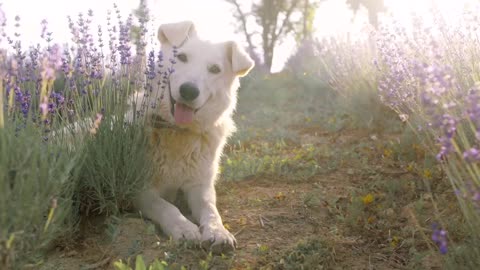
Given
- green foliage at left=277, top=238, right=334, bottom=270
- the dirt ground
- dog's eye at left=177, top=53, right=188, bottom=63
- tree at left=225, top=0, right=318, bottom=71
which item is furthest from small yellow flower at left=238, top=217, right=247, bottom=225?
tree at left=225, top=0, right=318, bottom=71

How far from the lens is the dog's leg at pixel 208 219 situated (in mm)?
2525

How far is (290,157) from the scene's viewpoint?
16.0 ft

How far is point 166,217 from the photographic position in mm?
2822

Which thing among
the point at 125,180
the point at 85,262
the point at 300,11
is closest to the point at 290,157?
the point at 125,180

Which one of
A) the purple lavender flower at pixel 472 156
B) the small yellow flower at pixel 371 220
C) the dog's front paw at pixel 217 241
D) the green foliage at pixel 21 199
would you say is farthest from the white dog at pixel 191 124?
the purple lavender flower at pixel 472 156

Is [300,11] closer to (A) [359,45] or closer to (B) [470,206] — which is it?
(A) [359,45]

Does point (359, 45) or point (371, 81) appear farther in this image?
point (359, 45)

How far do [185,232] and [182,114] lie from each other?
94 cm

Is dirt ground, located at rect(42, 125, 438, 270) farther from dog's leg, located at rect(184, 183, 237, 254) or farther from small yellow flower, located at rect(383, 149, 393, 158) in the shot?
small yellow flower, located at rect(383, 149, 393, 158)

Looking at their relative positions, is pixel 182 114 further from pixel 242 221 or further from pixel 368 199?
pixel 368 199

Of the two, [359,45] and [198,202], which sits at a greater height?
[359,45]

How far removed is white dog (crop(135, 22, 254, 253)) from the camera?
3.04 meters

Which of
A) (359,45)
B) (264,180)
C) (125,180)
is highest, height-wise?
(359,45)

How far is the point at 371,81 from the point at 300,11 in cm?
1476
